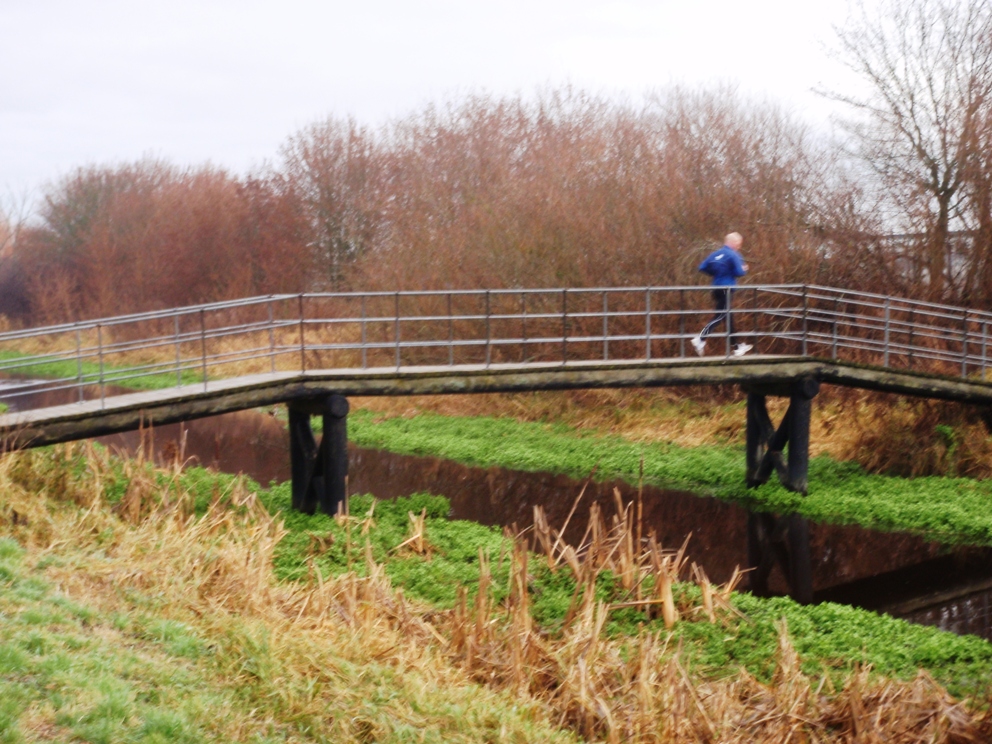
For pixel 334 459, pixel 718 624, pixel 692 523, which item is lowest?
pixel 692 523

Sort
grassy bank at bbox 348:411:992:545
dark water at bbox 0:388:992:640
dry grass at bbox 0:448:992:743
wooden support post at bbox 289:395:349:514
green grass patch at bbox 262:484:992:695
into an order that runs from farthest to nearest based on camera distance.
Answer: grassy bank at bbox 348:411:992:545 < wooden support post at bbox 289:395:349:514 < dark water at bbox 0:388:992:640 < green grass patch at bbox 262:484:992:695 < dry grass at bbox 0:448:992:743

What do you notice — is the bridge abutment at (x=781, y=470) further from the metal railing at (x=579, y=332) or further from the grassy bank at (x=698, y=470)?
the metal railing at (x=579, y=332)

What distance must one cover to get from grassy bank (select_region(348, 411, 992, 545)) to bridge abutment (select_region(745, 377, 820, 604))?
0.29m

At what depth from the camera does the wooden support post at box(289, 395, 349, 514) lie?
43.2 feet

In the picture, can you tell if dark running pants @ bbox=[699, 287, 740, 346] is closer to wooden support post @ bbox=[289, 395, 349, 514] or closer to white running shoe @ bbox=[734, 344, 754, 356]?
white running shoe @ bbox=[734, 344, 754, 356]

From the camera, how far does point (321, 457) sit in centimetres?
1332

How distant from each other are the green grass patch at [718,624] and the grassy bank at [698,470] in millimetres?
4092

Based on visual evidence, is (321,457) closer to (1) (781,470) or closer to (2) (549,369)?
(2) (549,369)

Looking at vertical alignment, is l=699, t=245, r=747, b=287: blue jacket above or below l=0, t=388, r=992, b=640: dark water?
above

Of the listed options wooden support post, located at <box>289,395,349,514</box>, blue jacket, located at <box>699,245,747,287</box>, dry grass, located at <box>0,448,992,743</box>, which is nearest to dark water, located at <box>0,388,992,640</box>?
wooden support post, located at <box>289,395,349,514</box>

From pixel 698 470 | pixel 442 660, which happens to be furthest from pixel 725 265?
pixel 442 660

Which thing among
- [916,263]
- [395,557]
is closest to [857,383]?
[916,263]

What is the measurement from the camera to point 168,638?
6582 millimetres

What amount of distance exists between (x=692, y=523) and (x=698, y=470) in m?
2.98
